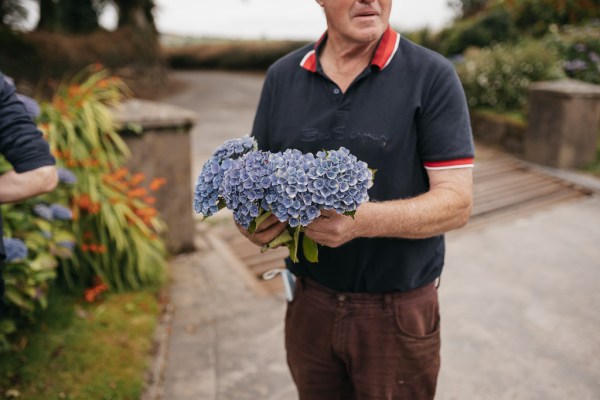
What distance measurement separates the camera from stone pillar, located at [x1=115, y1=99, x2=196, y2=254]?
414 centimetres

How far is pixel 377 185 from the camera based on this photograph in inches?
63.9

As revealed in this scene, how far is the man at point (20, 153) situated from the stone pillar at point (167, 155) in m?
2.30

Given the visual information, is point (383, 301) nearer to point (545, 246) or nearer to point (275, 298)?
point (275, 298)

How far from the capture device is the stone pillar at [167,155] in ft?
13.6

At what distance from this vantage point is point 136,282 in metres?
3.81

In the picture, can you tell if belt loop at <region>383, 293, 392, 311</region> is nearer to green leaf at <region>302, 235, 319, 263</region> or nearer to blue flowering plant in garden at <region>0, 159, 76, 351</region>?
green leaf at <region>302, 235, 319, 263</region>

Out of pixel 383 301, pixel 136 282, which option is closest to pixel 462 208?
pixel 383 301

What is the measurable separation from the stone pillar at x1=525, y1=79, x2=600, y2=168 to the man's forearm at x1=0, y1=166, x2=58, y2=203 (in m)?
6.90

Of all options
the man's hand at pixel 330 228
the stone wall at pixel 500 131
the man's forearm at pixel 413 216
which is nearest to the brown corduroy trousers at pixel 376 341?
the man's forearm at pixel 413 216

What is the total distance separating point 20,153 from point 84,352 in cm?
165

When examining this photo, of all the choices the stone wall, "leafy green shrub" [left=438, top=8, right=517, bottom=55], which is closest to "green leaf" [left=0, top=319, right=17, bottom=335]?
the stone wall

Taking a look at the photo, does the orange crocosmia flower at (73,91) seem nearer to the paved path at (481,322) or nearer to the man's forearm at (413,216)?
the paved path at (481,322)

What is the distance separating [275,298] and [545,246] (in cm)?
265

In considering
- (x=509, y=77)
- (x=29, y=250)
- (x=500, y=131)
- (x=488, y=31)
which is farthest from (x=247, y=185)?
(x=488, y=31)
